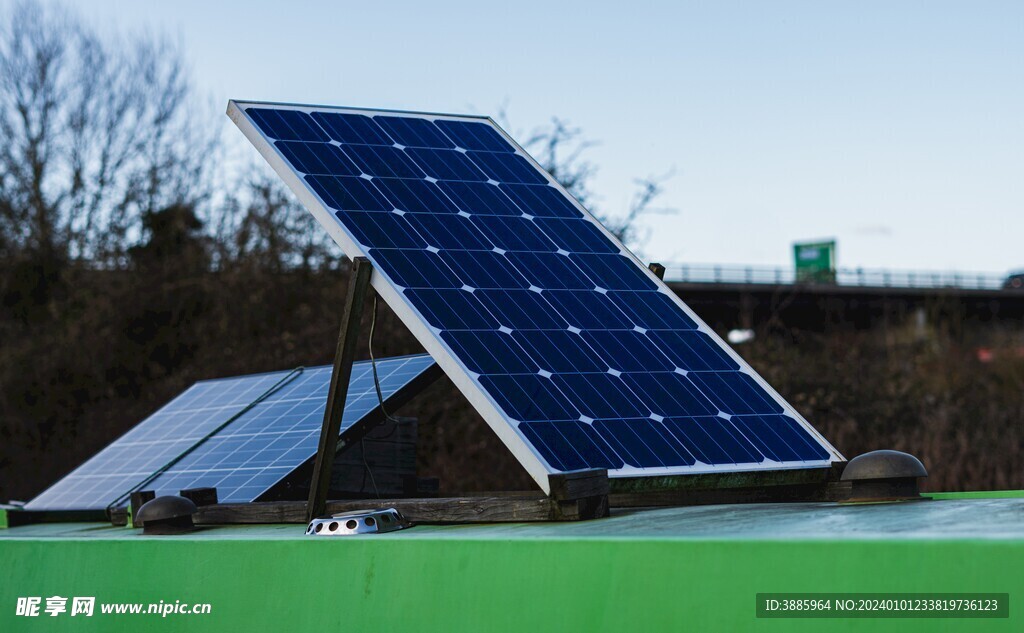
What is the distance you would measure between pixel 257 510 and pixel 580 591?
121 inches

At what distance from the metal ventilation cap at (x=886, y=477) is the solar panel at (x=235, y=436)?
10.8 feet

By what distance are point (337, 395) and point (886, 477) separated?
2763 mm

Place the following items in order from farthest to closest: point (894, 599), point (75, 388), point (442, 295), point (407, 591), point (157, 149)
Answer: point (157, 149), point (75, 388), point (442, 295), point (407, 591), point (894, 599)

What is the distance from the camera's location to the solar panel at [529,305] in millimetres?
6156

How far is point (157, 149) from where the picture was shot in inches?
1141

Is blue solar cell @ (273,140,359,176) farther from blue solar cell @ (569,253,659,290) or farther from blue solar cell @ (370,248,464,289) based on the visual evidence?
blue solar cell @ (569,253,659,290)

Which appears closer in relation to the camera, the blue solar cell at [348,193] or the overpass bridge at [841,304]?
the blue solar cell at [348,193]

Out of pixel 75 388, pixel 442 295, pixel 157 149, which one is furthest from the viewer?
pixel 157 149

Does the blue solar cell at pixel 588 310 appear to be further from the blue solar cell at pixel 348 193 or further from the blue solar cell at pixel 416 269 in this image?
the blue solar cell at pixel 348 193

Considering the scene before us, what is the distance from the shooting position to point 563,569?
15.1ft

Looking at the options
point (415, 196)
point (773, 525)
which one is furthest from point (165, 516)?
point (773, 525)

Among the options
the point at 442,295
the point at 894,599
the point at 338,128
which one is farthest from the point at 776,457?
the point at 338,128

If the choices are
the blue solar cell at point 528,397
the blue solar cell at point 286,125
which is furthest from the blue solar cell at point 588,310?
the blue solar cell at point 286,125

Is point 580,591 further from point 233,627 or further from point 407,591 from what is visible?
point 233,627
